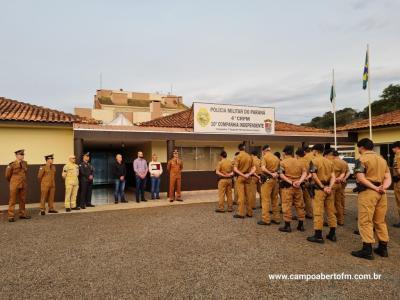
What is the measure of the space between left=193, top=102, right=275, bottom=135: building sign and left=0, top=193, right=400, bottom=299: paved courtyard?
653 cm

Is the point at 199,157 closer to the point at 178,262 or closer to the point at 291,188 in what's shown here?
the point at 291,188

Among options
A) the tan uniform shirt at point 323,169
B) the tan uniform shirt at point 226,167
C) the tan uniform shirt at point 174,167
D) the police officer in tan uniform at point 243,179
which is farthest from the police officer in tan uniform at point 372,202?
the tan uniform shirt at point 174,167

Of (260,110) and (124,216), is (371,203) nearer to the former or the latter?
(124,216)

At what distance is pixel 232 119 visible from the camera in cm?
1352

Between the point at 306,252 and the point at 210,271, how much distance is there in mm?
1778

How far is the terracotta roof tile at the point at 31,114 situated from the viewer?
34.3 ft

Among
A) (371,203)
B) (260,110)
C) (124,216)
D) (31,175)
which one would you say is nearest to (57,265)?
(124,216)

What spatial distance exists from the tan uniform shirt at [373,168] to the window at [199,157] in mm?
9875

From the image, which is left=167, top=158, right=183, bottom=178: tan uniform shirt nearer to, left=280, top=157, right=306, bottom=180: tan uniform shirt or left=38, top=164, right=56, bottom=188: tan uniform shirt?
left=38, top=164, right=56, bottom=188: tan uniform shirt

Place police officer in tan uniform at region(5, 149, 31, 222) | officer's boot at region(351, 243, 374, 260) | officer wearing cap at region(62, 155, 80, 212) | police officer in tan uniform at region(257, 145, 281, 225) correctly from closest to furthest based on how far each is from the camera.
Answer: officer's boot at region(351, 243, 374, 260) → police officer in tan uniform at region(257, 145, 281, 225) → police officer in tan uniform at region(5, 149, 31, 222) → officer wearing cap at region(62, 155, 80, 212)

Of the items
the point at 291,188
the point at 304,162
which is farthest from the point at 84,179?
the point at 304,162

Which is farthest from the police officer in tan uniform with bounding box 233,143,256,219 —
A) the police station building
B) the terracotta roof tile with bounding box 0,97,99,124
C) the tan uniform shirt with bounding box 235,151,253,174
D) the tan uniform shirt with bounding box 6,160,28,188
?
the terracotta roof tile with bounding box 0,97,99,124

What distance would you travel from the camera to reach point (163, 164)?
1349 centimetres

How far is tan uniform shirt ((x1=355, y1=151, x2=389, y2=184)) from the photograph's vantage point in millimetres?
4605
